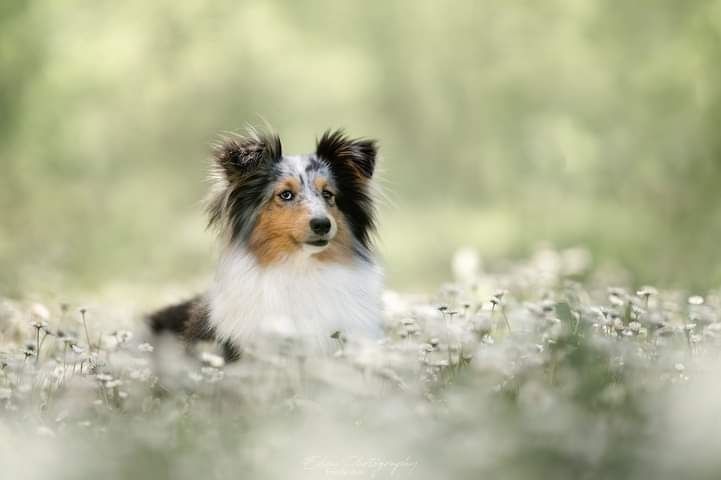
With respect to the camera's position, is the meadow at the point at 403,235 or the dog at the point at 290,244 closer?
the meadow at the point at 403,235

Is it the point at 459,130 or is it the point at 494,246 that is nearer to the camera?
Result: the point at 494,246

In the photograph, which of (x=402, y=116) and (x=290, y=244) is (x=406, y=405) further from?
(x=402, y=116)

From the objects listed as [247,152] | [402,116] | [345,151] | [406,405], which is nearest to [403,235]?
[402,116]

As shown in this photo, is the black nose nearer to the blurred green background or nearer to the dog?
the dog

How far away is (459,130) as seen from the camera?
48.8 feet

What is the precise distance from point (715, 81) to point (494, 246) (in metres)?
3.53

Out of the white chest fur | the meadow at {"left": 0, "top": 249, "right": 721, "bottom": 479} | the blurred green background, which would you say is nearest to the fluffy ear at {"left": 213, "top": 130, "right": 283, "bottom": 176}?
the white chest fur

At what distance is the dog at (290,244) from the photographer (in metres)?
4.97

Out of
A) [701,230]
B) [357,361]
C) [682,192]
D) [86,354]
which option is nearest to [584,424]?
[357,361]

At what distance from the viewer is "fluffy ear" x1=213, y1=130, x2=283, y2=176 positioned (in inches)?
202

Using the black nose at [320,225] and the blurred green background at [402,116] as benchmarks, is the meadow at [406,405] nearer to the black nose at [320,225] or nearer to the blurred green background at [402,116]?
the black nose at [320,225]

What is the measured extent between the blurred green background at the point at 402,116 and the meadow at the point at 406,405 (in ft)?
18.5

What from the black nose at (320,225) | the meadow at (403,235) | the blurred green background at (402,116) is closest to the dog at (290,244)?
the black nose at (320,225)

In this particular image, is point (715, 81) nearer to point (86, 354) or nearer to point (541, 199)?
point (541, 199)
